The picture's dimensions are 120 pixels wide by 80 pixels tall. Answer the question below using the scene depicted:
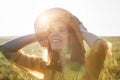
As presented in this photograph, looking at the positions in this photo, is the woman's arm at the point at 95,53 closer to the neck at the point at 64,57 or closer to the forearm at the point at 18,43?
the neck at the point at 64,57

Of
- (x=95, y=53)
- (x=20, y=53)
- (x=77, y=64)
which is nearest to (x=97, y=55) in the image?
(x=95, y=53)

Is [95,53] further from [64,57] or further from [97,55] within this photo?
[64,57]

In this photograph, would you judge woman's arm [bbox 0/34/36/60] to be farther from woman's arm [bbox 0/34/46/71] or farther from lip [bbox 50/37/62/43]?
lip [bbox 50/37/62/43]

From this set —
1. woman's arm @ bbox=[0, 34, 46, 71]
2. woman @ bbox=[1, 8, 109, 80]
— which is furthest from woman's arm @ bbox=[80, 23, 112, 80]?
woman's arm @ bbox=[0, 34, 46, 71]

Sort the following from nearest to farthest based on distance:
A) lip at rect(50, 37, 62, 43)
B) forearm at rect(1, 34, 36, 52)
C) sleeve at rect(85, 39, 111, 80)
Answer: sleeve at rect(85, 39, 111, 80)
lip at rect(50, 37, 62, 43)
forearm at rect(1, 34, 36, 52)

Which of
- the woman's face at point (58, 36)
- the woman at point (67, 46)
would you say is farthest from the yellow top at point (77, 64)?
the woman's face at point (58, 36)

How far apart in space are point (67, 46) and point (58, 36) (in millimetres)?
147

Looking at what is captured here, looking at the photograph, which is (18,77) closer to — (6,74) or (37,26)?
(6,74)

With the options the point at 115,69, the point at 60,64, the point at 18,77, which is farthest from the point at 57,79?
the point at 115,69

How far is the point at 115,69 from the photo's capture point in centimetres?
993

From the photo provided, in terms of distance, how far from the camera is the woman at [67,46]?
11.8ft

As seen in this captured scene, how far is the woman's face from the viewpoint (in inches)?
147

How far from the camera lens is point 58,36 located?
3.74 meters

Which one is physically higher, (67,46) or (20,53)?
(67,46)
